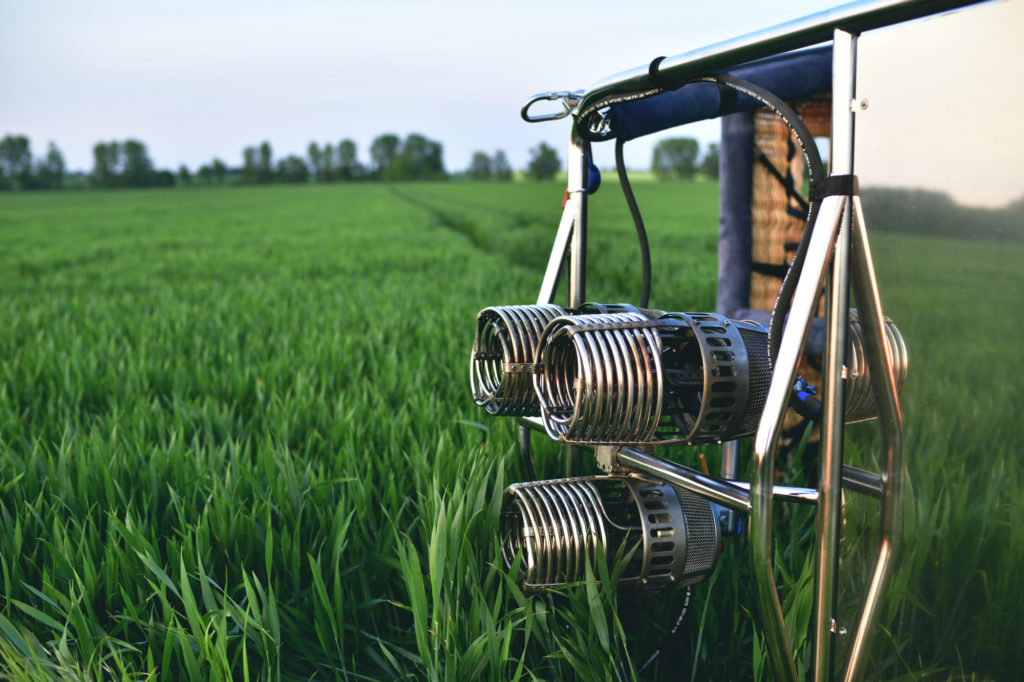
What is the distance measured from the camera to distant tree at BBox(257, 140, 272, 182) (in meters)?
77.1

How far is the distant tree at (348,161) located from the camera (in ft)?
266

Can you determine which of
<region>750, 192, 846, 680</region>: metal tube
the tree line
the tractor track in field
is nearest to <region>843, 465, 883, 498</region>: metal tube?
<region>750, 192, 846, 680</region>: metal tube

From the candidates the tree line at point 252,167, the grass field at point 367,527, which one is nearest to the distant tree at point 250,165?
the tree line at point 252,167

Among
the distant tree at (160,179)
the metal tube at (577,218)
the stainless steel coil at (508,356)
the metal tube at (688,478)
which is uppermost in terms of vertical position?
the distant tree at (160,179)

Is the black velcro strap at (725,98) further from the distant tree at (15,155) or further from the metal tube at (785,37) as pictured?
the distant tree at (15,155)

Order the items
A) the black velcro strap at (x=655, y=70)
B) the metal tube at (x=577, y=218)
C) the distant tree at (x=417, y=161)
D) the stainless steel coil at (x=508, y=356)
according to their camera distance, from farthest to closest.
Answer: the distant tree at (x=417, y=161) → the metal tube at (x=577, y=218) → the stainless steel coil at (x=508, y=356) → the black velcro strap at (x=655, y=70)

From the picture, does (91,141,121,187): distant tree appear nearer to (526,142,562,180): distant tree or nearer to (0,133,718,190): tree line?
(0,133,718,190): tree line

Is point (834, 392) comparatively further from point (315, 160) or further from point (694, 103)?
point (315, 160)

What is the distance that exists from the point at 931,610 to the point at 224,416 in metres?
1.97

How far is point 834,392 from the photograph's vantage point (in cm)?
83

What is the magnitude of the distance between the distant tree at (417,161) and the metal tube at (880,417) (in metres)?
76.3

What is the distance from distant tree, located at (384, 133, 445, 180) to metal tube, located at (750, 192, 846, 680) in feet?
251

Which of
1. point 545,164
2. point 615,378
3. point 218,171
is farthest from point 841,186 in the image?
point 218,171

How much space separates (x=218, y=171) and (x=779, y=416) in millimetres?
84565
